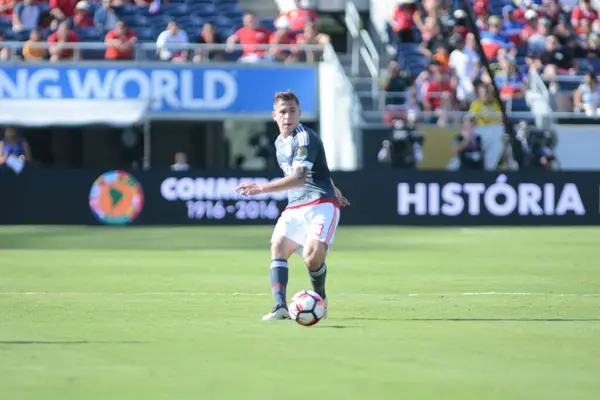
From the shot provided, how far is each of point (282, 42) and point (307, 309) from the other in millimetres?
20376

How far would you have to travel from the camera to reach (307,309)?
1061cm

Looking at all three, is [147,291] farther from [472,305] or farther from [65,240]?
[65,240]

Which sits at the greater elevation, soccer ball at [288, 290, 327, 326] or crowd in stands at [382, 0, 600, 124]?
crowd in stands at [382, 0, 600, 124]

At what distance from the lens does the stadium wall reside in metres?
27.4

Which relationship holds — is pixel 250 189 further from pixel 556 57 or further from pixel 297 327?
pixel 556 57

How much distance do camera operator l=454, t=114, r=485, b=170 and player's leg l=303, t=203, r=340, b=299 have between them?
60.0 ft

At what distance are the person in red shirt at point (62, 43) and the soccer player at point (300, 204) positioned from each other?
18.9 meters

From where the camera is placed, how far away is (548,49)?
32594 mm

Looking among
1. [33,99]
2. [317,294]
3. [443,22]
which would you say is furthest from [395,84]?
[317,294]

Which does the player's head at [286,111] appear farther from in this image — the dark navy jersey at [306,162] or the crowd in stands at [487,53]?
the crowd in stands at [487,53]

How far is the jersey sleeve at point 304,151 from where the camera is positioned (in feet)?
35.9

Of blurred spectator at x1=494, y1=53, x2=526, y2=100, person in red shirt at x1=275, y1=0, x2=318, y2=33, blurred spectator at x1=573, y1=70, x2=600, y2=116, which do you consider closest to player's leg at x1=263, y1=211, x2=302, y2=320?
person in red shirt at x1=275, y1=0, x2=318, y2=33

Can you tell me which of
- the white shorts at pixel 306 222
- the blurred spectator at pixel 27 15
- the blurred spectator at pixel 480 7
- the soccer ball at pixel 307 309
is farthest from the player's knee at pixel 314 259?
the blurred spectator at pixel 480 7

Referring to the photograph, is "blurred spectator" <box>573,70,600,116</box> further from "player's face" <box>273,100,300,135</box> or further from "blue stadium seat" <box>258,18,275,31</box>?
"player's face" <box>273,100,300,135</box>
